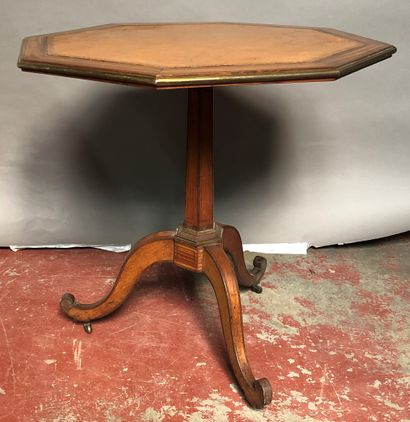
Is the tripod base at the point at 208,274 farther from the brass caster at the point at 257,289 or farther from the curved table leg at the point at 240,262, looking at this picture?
the brass caster at the point at 257,289

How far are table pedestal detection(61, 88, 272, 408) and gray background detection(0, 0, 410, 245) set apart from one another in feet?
1.69

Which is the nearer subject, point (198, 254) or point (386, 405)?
point (386, 405)

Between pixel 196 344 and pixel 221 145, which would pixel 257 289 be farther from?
pixel 221 145

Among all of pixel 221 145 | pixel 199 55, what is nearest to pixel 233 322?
pixel 199 55

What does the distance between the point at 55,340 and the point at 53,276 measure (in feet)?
1.38

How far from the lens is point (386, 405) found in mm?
1753

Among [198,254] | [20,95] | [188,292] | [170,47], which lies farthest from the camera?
Answer: [20,95]

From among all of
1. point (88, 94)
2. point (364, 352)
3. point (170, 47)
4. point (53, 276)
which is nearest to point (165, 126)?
Answer: point (88, 94)

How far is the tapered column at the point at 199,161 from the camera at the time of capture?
1809 mm

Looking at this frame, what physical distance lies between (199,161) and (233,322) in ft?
1.39

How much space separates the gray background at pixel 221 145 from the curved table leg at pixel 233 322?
2.47 feet

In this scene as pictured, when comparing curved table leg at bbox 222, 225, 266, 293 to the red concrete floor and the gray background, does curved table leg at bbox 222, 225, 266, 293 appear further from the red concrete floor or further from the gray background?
the gray background

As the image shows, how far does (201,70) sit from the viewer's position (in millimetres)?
1422

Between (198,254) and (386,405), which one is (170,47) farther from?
(386,405)
